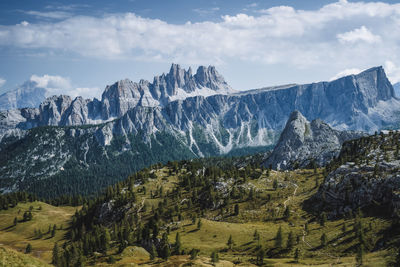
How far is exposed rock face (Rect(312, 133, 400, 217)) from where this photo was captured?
13425 centimetres

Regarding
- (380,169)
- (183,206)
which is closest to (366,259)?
(380,169)

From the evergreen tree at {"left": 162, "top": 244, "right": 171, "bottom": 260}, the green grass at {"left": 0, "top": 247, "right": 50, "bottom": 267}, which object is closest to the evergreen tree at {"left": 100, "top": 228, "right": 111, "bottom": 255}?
the evergreen tree at {"left": 162, "top": 244, "right": 171, "bottom": 260}

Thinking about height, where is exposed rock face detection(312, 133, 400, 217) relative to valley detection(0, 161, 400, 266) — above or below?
above

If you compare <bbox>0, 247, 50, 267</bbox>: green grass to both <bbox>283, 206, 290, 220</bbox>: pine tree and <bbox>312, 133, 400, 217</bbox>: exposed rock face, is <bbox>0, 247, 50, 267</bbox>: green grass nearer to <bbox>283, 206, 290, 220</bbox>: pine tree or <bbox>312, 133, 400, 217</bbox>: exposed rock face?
<bbox>283, 206, 290, 220</bbox>: pine tree

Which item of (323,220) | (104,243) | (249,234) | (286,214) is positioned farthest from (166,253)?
(323,220)

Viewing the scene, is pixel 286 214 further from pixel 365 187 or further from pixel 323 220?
pixel 365 187

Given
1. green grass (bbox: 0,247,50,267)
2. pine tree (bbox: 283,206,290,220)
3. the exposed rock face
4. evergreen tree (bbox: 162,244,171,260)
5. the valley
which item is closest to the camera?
green grass (bbox: 0,247,50,267)

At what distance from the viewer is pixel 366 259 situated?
91.5 metres

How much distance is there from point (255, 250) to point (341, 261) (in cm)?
3433

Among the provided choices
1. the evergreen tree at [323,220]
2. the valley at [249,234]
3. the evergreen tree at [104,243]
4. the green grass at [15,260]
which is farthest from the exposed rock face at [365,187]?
the green grass at [15,260]

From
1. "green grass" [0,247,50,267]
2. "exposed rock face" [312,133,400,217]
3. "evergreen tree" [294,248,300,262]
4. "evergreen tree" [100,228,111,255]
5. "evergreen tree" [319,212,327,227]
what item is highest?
"green grass" [0,247,50,267]

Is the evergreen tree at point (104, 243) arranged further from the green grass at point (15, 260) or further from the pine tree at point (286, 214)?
the pine tree at point (286, 214)

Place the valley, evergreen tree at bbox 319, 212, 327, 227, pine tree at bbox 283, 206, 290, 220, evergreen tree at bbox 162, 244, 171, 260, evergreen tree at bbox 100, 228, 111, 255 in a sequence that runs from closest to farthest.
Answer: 1. the valley
2. evergreen tree at bbox 162, 244, 171, 260
3. evergreen tree at bbox 100, 228, 111, 255
4. evergreen tree at bbox 319, 212, 327, 227
5. pine tree at bbox 283, 206, 290, 220

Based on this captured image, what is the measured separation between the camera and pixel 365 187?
146 metres
